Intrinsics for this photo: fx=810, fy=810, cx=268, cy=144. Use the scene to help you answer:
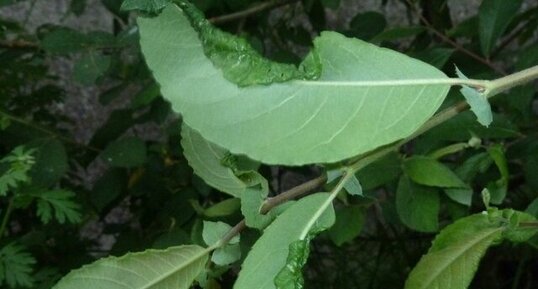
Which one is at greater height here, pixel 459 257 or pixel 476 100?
pixel 476 100

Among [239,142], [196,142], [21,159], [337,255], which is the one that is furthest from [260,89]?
[337,255]

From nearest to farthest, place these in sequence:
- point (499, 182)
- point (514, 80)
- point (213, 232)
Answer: point (514, 80) < point (213, 232) < point (499, 182)

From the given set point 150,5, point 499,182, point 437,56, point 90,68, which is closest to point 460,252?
point 499,182

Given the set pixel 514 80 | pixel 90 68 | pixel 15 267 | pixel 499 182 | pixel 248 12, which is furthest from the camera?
pixel 248 12

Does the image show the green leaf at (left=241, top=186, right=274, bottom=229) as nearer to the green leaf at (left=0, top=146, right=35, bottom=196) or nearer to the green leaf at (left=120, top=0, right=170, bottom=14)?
the green leaf at (left=120, top=0, right=170, bottom=14)

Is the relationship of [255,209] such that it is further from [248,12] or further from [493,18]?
[248,12]

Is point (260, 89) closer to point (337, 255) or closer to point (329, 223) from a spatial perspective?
point (329, 223)

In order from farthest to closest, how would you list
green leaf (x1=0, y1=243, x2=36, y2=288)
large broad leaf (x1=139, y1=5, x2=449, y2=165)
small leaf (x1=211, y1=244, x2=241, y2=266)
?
green leaf (x1=0, y1=243, x2=36, y2=288), small leaf (x1=211, y1=244, x2=241, y2=266), large broad leaf (x1=139, y1=5, x2=449, y2=165)

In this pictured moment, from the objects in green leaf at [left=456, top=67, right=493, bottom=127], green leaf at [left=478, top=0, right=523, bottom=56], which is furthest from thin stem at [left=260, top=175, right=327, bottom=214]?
green leaf at [left=478, top=0, right=523, bottom=56]
